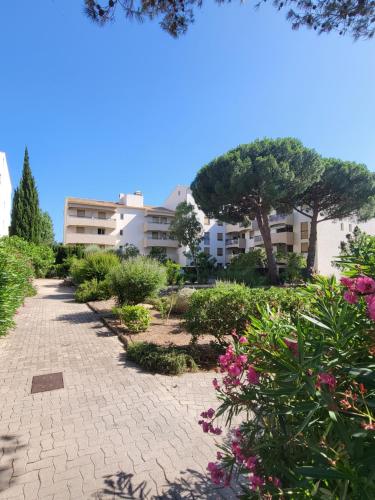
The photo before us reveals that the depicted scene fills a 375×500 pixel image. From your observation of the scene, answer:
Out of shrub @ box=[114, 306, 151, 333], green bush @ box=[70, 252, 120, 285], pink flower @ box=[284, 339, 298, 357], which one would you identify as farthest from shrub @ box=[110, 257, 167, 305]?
pink flower @ box=[284, 339, 298, 357]

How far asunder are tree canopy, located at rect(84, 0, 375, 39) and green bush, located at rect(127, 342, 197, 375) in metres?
5.06

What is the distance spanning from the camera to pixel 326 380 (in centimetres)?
119

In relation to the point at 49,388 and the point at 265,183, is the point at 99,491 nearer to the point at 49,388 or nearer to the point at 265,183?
the point at 49,388

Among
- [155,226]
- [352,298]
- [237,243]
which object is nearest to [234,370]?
[352,298]

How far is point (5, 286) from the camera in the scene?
5984 millimetres

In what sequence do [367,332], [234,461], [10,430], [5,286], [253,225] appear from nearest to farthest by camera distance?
[367,332]
[234,461]
[10,430]
[5,286]
[253,225]

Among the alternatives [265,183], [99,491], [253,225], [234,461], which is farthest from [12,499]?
[253,225]

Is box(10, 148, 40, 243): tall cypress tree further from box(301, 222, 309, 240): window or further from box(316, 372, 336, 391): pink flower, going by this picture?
box(316, 372, 336, 391): pink flower

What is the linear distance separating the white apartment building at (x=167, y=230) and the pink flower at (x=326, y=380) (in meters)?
32.7

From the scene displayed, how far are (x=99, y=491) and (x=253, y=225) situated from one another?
38848mm

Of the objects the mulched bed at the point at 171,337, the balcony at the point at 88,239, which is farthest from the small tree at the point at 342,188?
the balcony at the point at 88,239

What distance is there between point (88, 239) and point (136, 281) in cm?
3006

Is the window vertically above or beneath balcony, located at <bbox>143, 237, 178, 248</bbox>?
above

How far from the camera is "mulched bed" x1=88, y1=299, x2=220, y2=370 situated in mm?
5652
